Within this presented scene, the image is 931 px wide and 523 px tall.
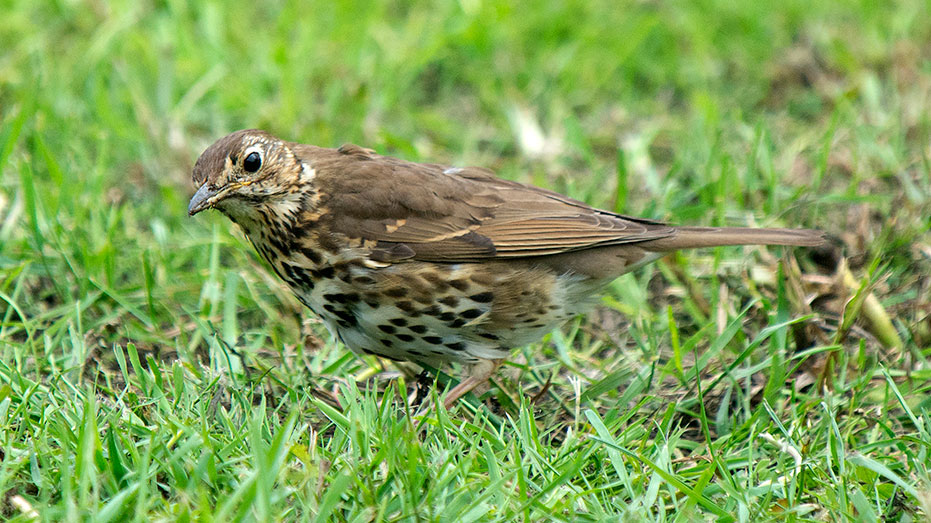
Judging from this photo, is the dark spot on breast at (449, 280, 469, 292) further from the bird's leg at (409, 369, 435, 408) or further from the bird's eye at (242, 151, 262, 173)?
the bird's eye at (242, 151, 262, 173)

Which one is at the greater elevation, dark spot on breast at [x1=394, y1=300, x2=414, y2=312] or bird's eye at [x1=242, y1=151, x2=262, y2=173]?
bird's eye at [x1=242, y1=151, x2=262, y2=173]

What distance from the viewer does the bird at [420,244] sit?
4.29 m

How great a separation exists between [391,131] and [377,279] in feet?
9.20

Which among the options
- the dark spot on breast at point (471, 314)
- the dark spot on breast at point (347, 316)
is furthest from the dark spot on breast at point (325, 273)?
the dark spot on breast at point (471, 314)

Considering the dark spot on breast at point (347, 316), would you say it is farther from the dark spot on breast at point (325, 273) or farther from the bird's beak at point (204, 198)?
the bird's beak at point (204, 198)

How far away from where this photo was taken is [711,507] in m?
3.56

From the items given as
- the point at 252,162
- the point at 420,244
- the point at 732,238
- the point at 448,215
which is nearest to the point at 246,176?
the point at 252,162

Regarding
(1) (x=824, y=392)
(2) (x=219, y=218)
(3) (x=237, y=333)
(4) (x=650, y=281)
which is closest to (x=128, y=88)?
(2) (x=219, y=218)

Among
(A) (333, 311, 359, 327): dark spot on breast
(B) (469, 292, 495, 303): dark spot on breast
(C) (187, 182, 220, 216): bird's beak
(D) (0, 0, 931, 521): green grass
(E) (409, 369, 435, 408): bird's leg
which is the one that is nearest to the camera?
(D) (0, 0, 931, 521): green grass

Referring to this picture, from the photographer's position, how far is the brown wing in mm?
4391

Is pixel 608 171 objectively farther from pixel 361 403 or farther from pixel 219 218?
pixel 361 403

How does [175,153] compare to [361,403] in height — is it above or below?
above

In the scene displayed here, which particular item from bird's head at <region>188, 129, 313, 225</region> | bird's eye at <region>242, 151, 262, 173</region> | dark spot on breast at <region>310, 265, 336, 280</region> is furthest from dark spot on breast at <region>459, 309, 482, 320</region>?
bird's eye at <region>242, 151, 262, 173</region>

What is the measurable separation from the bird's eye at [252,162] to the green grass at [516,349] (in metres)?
0.73
